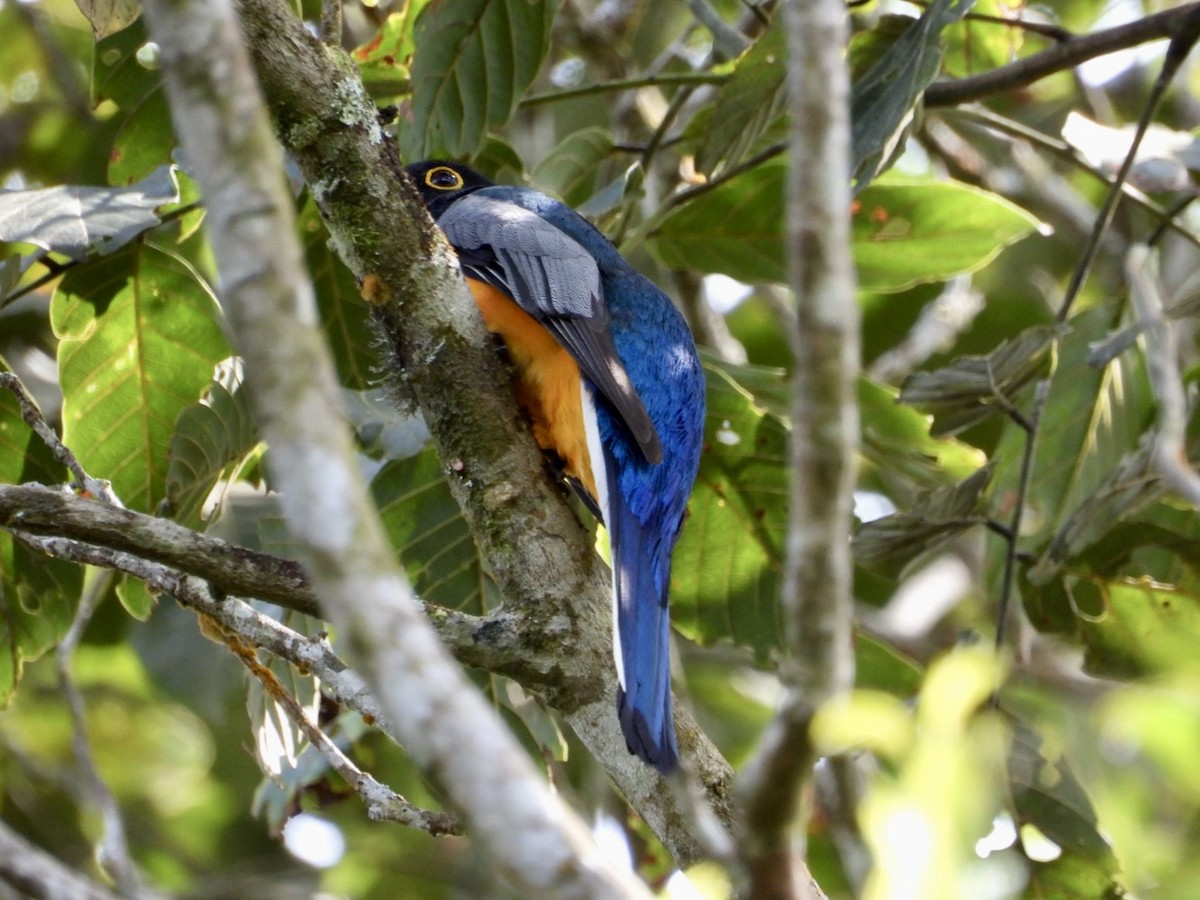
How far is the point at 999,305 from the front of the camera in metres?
6.42

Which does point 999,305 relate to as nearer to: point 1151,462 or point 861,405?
point 861,405

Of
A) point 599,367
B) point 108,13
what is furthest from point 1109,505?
point 108,13

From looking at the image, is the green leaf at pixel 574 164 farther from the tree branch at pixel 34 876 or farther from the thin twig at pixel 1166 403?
the tree branch at pixel 34 876

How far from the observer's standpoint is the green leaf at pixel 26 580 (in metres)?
3.74

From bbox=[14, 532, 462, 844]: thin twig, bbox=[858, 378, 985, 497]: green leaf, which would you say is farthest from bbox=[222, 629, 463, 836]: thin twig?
bbox=[858, 378, 985, 497]: green leaf

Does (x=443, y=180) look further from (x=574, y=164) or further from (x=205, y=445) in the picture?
(x=205, y=445)

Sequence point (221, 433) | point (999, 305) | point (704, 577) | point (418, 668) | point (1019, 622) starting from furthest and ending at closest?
point (999, 305) → point (1019, 622) → point (704, 577) → point (221, 433) → point (418, 668)

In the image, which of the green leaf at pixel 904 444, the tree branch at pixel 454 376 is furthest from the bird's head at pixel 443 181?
the tree branch at pixel 454 376

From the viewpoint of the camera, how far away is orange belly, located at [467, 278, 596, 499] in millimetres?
3475

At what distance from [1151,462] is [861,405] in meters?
1.24

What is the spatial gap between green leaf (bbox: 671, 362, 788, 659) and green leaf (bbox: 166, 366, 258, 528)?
1.33 m

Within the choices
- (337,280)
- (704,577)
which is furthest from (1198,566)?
(337,280)

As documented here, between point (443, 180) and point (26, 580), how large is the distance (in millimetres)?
1979

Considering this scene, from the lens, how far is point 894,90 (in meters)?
3.56
